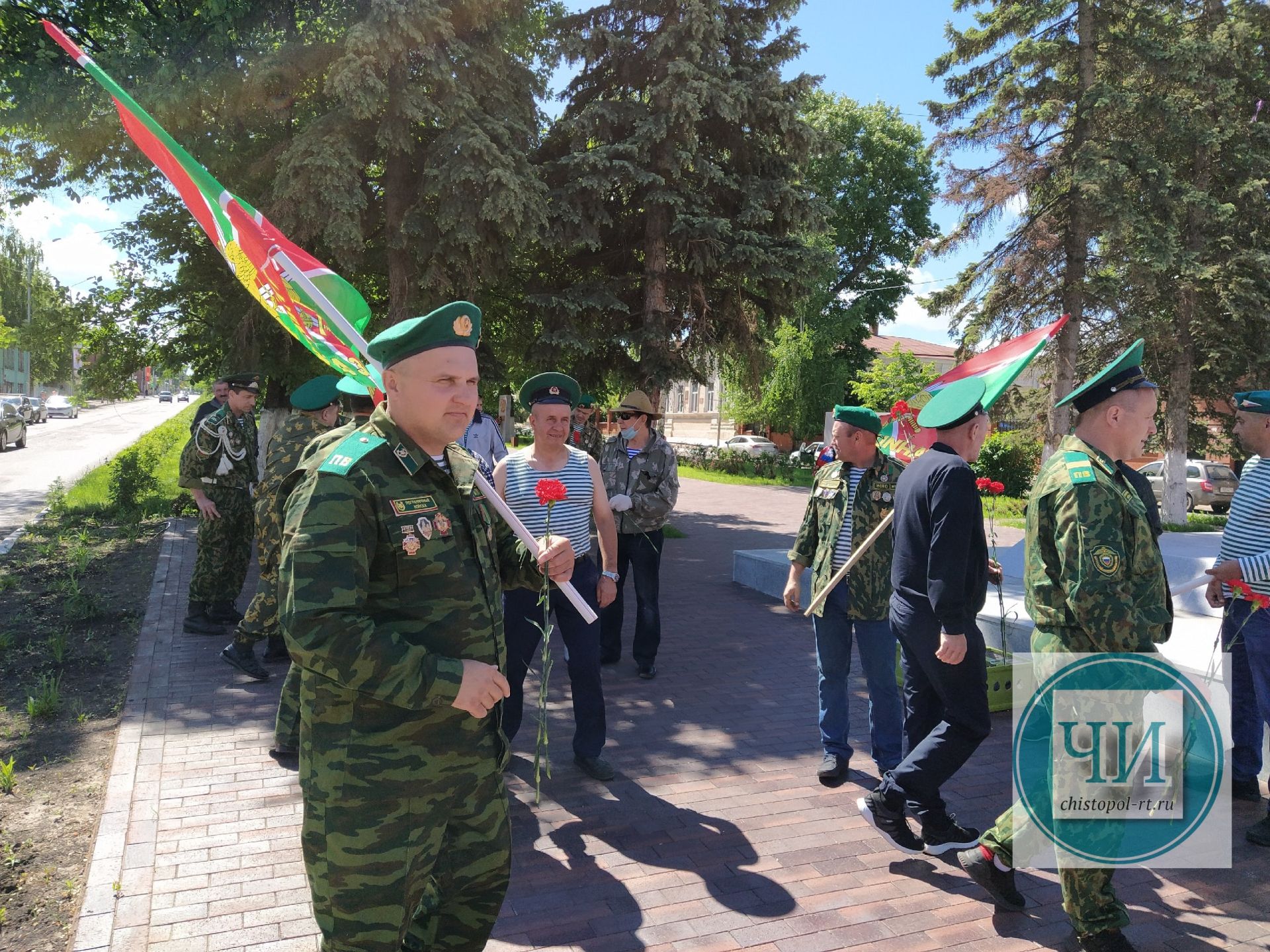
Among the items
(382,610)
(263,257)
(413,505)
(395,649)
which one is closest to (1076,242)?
(263,257)

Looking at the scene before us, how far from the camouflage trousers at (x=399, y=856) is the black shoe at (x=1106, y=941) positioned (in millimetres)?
2227

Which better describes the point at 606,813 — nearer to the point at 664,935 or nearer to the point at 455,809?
the point at 664,935

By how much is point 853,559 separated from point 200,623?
5.85m

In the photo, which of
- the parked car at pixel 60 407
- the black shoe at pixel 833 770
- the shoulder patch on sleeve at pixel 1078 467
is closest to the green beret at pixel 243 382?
the black shoe at pixel 833 770

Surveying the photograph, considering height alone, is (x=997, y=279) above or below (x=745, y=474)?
above

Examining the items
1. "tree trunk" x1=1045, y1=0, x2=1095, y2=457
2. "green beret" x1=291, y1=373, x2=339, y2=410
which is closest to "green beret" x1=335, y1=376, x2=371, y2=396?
"green beret" x1=291, y1=373, x2=339, y2=410

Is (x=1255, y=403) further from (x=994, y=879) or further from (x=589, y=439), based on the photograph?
(x=589, y=439)

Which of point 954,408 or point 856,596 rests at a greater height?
point 954,408

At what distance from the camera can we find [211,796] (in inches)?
177

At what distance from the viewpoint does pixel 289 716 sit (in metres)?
4.72

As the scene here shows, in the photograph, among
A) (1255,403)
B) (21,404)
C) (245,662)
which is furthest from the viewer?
(21,404)

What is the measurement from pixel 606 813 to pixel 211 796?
6.69ft

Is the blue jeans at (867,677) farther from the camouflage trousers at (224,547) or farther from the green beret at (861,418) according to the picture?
the camouflage trousers at (224,547)

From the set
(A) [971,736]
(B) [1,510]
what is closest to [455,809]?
(A) [971,736]
